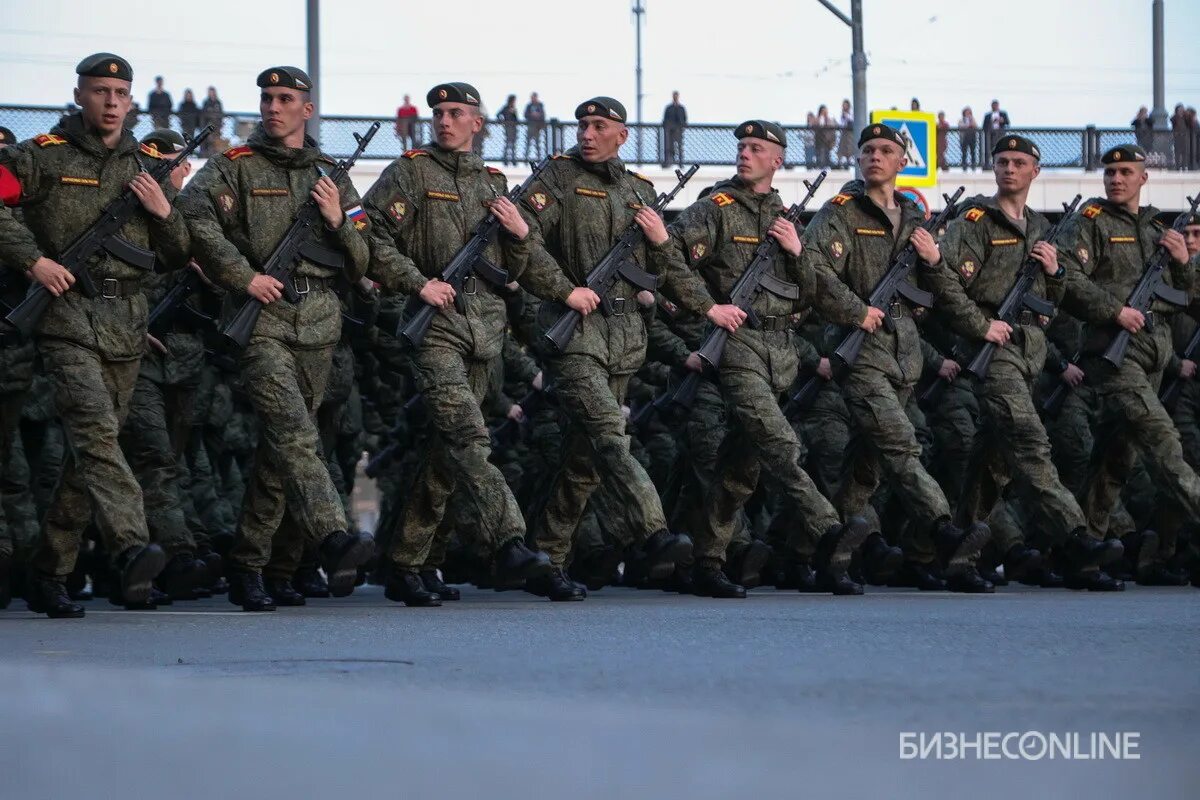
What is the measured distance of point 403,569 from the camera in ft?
31.9

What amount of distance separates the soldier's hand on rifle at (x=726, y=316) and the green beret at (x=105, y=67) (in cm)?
307

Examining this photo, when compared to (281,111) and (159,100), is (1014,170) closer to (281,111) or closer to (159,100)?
(281,111)

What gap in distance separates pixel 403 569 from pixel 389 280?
128 centimetres

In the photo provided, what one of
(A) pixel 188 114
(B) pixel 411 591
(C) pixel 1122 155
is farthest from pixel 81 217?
(A) pixel 188 114

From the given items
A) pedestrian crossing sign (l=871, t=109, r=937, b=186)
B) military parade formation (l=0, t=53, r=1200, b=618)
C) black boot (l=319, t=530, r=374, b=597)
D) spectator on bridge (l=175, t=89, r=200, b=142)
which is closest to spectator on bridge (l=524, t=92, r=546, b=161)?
spectator on bridge (l=175, t=89, r=200, b=142)

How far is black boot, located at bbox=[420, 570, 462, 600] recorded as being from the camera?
10.0 m

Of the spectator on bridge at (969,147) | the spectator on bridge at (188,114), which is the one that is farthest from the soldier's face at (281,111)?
the spectator on bridge at (969,147)

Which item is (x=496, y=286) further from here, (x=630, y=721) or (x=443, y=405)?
(x=630, y=721)

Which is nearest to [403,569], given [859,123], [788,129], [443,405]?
[443,405]

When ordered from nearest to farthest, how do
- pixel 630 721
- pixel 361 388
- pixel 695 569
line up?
Result: 1. pixel 630 721
2. pixel 695 569
3. pixel 361 388

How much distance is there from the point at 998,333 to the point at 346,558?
Result: 4.29 meters

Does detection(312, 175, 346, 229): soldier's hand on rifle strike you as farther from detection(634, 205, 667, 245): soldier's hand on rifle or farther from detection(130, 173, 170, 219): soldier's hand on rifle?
detection(634, 205, 667, 245): soldier's hand on rifle

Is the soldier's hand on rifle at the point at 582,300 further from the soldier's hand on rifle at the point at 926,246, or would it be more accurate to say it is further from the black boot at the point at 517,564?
the soldier's hand on rifle at the point at 926,246

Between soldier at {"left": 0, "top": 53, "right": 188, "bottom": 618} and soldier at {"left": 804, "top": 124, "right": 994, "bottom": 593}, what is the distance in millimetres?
3633
